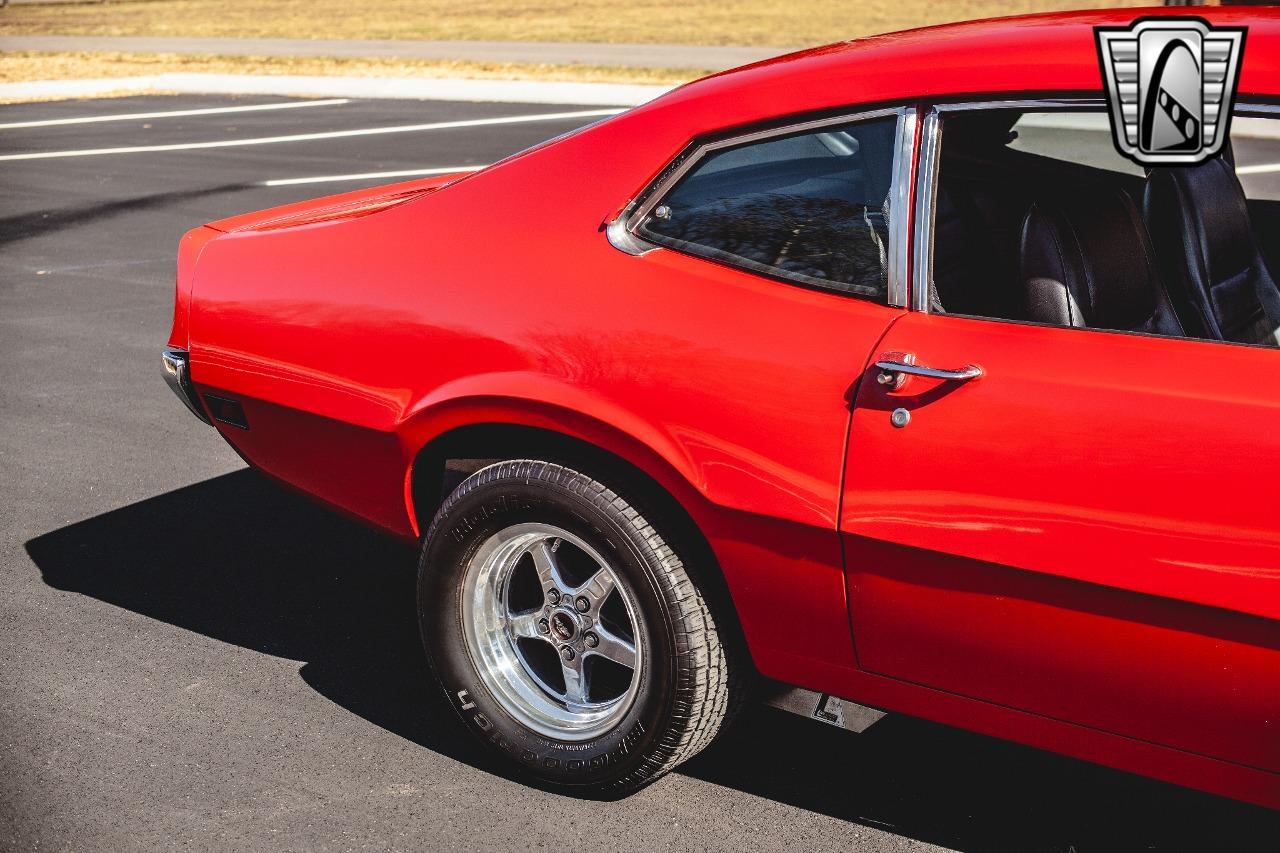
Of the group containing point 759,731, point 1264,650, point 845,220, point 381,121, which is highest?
point 845,220

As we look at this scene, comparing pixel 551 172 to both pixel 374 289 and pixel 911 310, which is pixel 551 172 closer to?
pixel 374 289

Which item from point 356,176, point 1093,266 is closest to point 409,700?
point 1093,266

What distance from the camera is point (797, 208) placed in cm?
264

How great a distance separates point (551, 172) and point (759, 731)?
1405 mm

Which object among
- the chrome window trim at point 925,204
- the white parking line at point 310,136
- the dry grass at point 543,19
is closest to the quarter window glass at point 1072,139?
the chrome window trim at point 925,204

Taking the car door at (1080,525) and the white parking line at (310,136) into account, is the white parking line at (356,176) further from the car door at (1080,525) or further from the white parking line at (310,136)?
the car door at (1080,525)

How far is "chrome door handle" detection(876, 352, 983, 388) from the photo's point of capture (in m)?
2.30

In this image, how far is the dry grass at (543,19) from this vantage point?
79.4 ft

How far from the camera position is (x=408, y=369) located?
115 inches

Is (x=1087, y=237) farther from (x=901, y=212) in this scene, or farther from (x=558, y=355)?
(x=558, y=355)

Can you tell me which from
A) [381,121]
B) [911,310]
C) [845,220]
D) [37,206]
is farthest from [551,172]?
[381,121]

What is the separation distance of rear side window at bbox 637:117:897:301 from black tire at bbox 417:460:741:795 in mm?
542

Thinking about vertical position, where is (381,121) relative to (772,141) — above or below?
below

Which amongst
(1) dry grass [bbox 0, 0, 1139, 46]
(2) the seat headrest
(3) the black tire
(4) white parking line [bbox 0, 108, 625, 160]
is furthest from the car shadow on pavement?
(1) dry grass [bbox 0, 0, 1139, 46]
